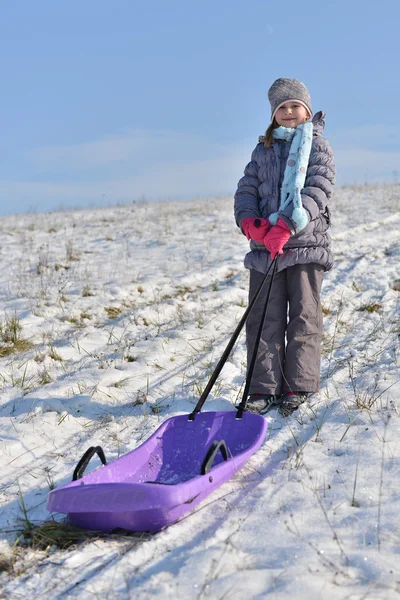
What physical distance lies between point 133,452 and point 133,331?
2.74 metres

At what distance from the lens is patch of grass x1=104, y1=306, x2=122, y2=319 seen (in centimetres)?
627

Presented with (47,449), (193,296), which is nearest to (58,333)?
(193,296)

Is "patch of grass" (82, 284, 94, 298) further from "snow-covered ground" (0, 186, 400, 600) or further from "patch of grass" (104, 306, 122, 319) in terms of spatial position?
"patch of grass" (104, 306, 122, 319)

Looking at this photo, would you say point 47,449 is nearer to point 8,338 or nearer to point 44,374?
point 44,374

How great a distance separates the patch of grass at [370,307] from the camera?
6.04 meters

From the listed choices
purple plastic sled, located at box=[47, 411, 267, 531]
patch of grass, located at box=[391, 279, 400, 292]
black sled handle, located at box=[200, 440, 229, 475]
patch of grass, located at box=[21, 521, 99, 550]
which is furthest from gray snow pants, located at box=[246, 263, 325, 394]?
patch of grass, located at box=[391, 279, 400, 292]

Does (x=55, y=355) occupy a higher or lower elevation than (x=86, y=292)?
lower

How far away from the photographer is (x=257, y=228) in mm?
3693

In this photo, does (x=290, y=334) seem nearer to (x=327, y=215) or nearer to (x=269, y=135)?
(x=327, y=215)

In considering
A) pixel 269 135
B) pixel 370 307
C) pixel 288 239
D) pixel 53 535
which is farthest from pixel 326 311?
pixel 53 535

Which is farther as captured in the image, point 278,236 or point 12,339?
point 12,339

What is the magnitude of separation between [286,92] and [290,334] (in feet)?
5.27

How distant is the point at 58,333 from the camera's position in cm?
564

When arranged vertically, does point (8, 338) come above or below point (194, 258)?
below
